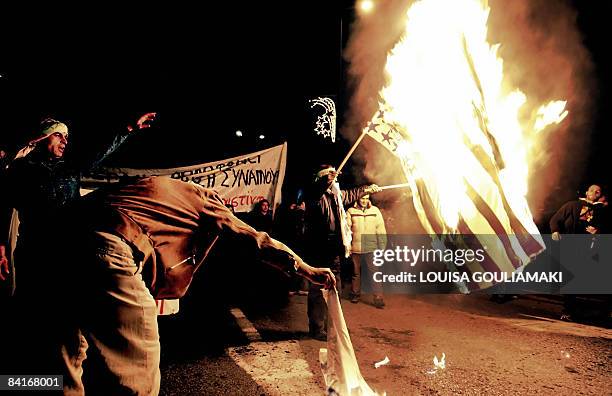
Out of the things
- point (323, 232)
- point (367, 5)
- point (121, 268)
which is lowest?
point (121, 268)

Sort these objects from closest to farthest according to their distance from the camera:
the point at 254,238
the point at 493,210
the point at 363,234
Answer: the point at 254,238
the point at 493,210
the point at 363,234

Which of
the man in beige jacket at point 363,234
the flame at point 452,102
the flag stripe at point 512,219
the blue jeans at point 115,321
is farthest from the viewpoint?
the man in beige jacket at point 363,234

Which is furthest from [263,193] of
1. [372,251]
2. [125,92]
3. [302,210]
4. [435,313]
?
[125,92]

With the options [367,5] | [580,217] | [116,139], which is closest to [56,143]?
[116,139]

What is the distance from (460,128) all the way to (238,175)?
4.65 meters

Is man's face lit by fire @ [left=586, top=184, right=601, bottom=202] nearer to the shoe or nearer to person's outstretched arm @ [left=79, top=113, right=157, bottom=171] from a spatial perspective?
the shoe

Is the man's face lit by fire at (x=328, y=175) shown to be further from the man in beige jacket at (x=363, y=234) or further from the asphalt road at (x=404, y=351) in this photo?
the man in beige jacket at (x=363, y=234)

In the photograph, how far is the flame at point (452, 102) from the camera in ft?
16.0

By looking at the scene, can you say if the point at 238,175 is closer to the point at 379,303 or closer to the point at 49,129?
the point at 379,303

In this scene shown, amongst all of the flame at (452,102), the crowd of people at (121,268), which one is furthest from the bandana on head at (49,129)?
the flame at (452,102)

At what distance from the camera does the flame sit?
488 cm

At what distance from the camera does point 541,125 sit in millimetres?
6242

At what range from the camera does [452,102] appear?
510 cm

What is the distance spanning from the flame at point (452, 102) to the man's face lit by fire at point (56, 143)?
4.12 m
